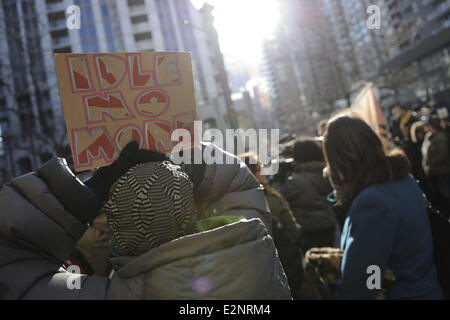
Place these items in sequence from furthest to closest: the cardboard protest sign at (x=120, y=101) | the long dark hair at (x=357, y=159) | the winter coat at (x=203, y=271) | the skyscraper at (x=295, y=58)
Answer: the skyscraper at (x=295, y=58), the long dark hair at (x=357, y=159), the cardboard protest sign at (x=120, y=101), the winter coat at (x=203, y=271)

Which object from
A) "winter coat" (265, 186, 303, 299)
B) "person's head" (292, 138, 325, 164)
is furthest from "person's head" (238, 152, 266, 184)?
"person's head" (292, 138, 325, 164)

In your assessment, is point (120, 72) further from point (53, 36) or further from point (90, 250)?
point (53, 36)

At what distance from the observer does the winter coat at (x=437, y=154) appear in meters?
4.86

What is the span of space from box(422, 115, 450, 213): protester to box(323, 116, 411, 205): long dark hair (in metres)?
3.76

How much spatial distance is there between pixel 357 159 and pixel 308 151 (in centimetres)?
211

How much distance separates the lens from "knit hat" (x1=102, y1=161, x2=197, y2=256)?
1.08m

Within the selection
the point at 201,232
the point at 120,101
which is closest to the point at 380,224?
the point at 201,232

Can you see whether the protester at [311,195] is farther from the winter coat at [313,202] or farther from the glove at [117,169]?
the glove at [117,169]

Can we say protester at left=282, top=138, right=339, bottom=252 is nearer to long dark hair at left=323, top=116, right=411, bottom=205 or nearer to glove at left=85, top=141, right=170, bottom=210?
long dark hair at left=323, top=116, right=411, bottom=205

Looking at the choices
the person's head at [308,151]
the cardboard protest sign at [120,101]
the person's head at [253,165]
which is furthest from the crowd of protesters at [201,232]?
the person's head at [308,151]

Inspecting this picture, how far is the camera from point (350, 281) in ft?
5.69

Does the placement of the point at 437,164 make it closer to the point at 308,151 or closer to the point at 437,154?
the point at 437,154

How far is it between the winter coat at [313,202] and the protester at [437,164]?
232 cm
